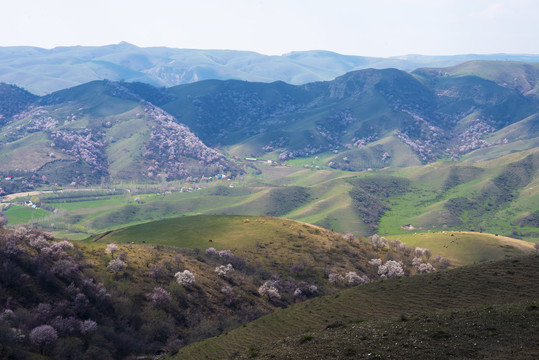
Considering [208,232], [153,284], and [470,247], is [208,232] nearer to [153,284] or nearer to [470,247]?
[153,284]

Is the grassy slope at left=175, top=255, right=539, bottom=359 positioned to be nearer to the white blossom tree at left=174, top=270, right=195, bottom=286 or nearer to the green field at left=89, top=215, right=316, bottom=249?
the white blossom tree at left=174, top=270, right=195, bottom=286

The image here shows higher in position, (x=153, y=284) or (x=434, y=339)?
(x=434, y=339)

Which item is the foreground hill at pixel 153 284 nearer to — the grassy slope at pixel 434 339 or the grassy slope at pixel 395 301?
the grassy slope at pixel 395 301

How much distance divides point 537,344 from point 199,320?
202 ft

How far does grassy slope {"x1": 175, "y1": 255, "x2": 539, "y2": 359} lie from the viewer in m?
58.4

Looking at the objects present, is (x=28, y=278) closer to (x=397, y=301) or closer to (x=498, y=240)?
(x=397, y=301)

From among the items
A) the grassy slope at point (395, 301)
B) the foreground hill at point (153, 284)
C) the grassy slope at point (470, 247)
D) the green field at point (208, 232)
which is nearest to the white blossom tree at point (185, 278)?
the foreground hill at point (153, 284)

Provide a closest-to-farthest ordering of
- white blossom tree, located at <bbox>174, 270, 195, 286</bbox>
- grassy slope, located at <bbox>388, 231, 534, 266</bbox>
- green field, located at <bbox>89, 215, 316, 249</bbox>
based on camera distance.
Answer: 1. white blossom tree, located at <bbox>174, 270, 195, 286</bbox>
2. green field, located at <bbox>89, 215, 316, 249</bbox>
3. grassy slope, located at <bbox>388, 231, 534, 266</bbox>

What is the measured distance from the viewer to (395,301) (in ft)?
219

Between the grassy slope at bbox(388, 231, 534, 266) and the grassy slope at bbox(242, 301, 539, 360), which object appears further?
the grassy slope at bbox(388, 231, 534, 266)

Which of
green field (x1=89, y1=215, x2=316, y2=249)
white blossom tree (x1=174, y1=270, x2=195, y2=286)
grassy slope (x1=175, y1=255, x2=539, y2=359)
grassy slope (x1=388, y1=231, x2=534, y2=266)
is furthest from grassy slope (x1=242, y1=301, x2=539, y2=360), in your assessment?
grassy slope (x1=388, y1=231, x2=534, y2=266)

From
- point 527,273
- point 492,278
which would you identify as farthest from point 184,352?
point 527,273

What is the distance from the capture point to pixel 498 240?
170 m

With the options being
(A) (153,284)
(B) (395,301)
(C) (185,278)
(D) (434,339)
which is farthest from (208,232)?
(D) (434,339)
